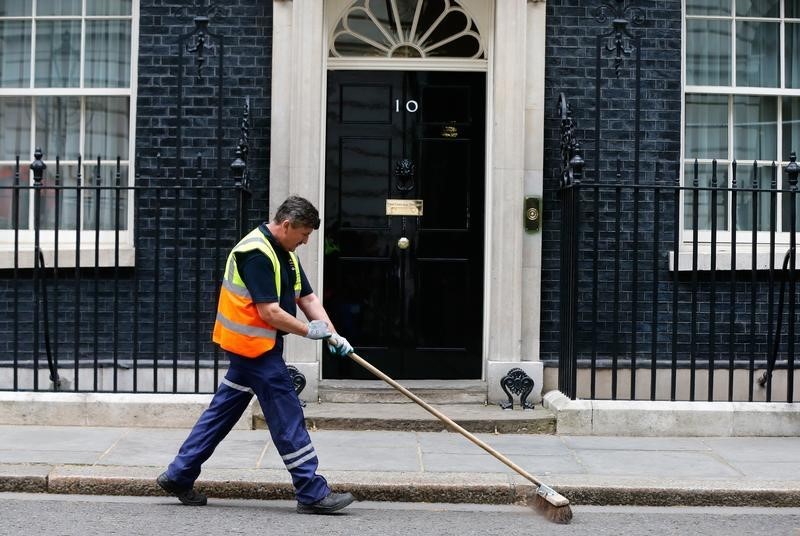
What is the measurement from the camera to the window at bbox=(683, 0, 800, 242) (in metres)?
9.93

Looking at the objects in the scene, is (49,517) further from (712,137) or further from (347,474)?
(712,137)

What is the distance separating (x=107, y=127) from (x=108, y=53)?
0.62 m

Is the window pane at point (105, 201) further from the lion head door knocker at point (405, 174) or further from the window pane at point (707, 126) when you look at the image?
the window pane at point (707, 126)

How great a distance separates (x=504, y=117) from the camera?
368 inches

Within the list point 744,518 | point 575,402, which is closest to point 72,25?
point 575,402

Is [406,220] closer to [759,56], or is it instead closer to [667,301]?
[667,301]

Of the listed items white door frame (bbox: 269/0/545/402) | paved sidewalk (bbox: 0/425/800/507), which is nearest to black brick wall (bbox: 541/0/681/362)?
white door frame (bbox: 269/0/545/402)

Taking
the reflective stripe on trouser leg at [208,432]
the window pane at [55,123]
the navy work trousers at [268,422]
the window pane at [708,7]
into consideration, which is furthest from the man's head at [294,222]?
the window pane at [708,7]

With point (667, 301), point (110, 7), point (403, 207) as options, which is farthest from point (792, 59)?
point (110, 7)

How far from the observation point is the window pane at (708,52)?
9.93 m

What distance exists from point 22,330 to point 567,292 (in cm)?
445

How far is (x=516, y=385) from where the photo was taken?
30.5ft

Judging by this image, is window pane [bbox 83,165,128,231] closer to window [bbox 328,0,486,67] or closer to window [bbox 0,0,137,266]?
window [bbox 0,0,137,266]

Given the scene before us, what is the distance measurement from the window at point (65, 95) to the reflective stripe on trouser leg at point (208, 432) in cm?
357
